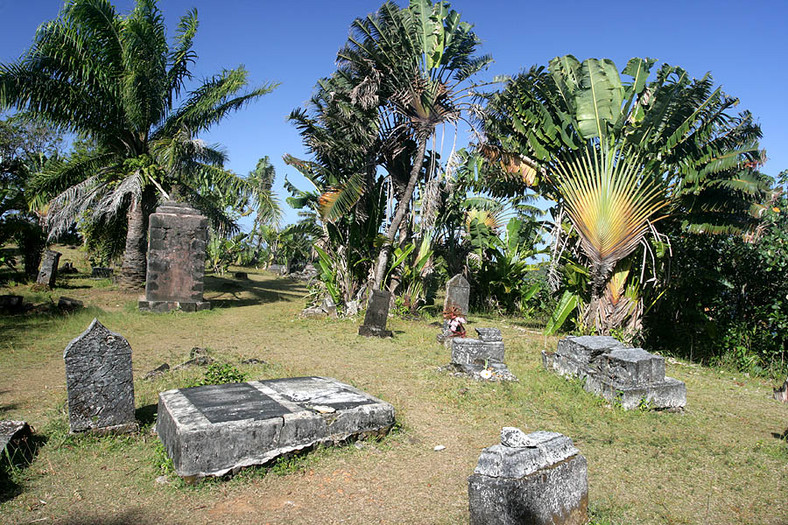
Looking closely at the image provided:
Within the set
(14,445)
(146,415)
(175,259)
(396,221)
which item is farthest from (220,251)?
(14,445)

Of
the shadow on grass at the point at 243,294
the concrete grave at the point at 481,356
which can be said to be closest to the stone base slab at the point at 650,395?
the concrete grave at the point at 481,356

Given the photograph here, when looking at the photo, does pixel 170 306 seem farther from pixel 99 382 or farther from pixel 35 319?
pixel 99 382

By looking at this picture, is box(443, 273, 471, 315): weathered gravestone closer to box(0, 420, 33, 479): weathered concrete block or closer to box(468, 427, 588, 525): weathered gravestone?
box(468, 427, 588, 525): weathered gravestone

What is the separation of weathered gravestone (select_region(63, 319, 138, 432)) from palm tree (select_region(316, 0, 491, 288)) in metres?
8.32

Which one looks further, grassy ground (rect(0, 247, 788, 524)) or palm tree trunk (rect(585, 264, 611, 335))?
palm tree trunk (rect(585, 264, 611, 335))

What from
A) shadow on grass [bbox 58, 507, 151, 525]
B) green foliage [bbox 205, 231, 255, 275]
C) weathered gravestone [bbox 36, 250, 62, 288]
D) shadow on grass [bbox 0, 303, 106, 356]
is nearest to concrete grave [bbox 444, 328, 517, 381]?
shadow on grass [bbox 58, 507, 151, 525]

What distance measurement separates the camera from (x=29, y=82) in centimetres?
1281

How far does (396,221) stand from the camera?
543 inches

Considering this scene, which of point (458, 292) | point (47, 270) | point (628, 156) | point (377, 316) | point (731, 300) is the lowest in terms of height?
point (377, 316)

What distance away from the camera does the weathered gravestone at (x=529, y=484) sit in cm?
340

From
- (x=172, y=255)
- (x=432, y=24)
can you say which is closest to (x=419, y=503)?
(x=172, y=255)

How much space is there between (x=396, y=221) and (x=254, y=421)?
961 cm

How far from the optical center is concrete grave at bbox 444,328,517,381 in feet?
25.6

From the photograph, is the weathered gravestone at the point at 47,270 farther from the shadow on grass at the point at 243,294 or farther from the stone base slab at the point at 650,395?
the stone base slab at the point at 650,395
